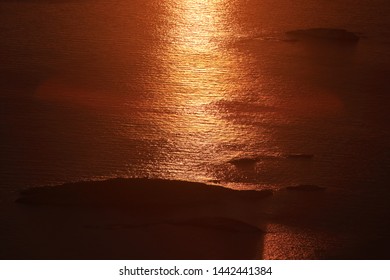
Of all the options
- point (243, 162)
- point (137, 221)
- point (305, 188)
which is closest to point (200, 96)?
point (243, 162)

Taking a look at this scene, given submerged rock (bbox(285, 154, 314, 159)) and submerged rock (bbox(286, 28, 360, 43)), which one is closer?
submerged rock (bbox(285, 154, 314, 159))

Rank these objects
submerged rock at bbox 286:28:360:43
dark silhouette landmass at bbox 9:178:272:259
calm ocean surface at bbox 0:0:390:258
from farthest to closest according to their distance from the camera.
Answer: submerged rock at bbox 286:28:360:43 → calm ocean surface at bbox 0:0:390:258 → dark silhouette landmass at bbox 9:178:272:259

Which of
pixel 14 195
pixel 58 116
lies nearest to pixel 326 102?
pixel 58 116

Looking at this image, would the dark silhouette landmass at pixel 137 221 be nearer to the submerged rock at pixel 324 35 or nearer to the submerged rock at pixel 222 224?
the submerged rock at pixel 222 224

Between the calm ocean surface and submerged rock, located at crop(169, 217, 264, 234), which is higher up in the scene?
the calm ocean surface

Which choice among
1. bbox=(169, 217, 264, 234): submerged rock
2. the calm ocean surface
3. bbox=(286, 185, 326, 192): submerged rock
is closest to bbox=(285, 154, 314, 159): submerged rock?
the calm ocean surface

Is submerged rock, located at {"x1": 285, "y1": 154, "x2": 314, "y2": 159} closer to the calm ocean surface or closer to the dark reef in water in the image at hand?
the calm ocean surface

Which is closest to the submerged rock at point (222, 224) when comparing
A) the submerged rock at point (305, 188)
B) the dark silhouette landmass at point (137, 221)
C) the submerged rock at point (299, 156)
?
the dark silhouette landmass at point (137, 221)
